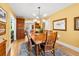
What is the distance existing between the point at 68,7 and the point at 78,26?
1264 mm

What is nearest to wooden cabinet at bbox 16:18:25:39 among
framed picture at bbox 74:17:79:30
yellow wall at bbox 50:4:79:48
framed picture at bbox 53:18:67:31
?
framed picture at bbox 53:18:67:31

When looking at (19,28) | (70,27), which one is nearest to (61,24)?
(70,27)

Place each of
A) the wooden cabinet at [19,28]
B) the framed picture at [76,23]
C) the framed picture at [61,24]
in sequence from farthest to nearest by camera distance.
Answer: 1. the wooden cabinet at [19,28]
2. the framed picture at [61,24]
3. the framed picture at [76,23]

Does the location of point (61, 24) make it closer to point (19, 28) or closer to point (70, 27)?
point (70, 27)

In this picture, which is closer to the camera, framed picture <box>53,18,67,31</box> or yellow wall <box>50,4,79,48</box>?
yellow wall <box>50,4,79,48</box>

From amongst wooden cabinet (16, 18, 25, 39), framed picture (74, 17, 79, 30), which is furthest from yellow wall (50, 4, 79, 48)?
wooden cabinet (16, 18, 25, 39)

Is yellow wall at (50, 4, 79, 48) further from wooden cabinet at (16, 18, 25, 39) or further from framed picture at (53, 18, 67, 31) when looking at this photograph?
wooden cabinet at (16, 18, 25, 39)

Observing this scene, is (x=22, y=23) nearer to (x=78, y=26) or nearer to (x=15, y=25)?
(x=15, y=25)

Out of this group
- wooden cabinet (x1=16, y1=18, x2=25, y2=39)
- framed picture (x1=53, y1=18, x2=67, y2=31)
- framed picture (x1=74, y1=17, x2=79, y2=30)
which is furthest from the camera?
wooden cabinet (x1=16, y1=18, x2=25, y2=39)

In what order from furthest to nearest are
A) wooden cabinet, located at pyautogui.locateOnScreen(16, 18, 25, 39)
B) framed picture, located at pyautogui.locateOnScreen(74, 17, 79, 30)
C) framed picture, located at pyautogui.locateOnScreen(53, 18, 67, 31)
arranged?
wooden cabinet, located at pyautogui.locateOnScreen(16, 18, 25, 39) → framed picture, located at pyautogui.locateOnScreen(53, 18, 67, 31) → framed picture, located at pyautogui.locateOnScreen(74, 17, 79, 30)

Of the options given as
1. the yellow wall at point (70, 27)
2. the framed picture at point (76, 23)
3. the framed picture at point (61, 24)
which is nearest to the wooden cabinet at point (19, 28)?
the framed picture at point (61, 24)

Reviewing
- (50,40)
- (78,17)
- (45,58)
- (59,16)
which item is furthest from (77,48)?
(45,58)

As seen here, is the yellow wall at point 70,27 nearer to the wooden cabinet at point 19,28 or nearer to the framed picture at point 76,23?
the framed picture at point 76,23

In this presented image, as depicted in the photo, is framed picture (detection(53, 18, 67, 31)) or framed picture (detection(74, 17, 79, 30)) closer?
framed picture (detection(74, 17, 79, 30))
